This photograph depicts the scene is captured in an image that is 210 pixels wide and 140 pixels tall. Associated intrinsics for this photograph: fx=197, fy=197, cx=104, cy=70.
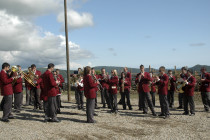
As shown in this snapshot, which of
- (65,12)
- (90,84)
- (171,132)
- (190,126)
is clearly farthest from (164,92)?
(65,12)

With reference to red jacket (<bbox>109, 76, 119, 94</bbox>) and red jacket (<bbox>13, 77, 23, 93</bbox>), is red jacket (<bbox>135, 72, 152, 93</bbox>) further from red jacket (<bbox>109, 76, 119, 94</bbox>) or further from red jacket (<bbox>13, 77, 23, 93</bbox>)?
red jacket (<bbox>13, 77, 23, 93</bbox>)

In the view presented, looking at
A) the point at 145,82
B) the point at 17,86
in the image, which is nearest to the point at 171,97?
the point at 145,82

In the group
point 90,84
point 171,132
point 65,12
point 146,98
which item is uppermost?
point 65,12

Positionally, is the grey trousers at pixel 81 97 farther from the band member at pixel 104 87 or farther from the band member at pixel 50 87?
the band member at pixel 50 87

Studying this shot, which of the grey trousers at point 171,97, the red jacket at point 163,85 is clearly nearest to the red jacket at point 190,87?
the red jacket at point 163,85

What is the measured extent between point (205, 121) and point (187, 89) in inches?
59.1

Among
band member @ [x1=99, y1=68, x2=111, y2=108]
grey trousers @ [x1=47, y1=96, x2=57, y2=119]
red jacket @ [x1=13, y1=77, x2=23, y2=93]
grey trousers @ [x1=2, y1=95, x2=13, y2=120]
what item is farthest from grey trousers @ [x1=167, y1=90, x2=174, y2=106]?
grey trousers @ [x1=2, y1=95, x2=13, y2=120]

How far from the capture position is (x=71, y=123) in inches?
273

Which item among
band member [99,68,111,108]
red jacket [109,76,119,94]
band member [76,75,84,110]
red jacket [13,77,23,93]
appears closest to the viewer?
red jacket [13,77,23,93]

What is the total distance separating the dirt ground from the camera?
18.0 feet

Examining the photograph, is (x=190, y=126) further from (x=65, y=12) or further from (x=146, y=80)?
(x=65, y=12)

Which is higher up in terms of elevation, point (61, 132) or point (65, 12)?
point (65, 12)

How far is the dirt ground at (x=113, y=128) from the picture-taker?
5473 millimetres

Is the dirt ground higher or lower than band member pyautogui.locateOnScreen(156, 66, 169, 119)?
lower
